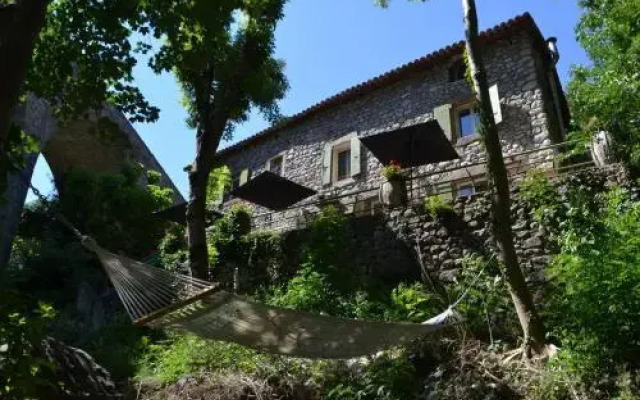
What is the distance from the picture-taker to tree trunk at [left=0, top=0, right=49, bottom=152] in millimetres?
2406

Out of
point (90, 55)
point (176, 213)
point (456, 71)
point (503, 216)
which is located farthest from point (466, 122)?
point (90, 55)

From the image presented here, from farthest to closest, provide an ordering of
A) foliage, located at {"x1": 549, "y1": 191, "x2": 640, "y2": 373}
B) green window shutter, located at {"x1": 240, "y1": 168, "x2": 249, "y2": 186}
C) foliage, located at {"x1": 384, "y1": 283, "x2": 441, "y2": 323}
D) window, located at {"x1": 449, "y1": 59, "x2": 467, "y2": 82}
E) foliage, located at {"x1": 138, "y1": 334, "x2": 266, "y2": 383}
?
1. green window shutter, located at {"x1": 240, "y1": 168, "x2": 249, "y2": 186}
2. window, located at {"x1": 449, "y1": 59, "x2": 467, "y2": 82}
3. foliage, located at {"x1": 384, "y1": 283, "x2": 441, "y2": 323}
4. foliage, located at {"x1": 138, "y1": 334, "x2": 266, "y2": 383}
5. foliage, located at {"x1": 549, "y1": 191, "x2": 640, "y2": 373}

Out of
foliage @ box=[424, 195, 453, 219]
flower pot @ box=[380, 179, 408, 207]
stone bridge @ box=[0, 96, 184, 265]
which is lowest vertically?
foliage @ box=[424, 195, 453, 219]

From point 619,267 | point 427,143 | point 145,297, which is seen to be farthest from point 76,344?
point 619,267

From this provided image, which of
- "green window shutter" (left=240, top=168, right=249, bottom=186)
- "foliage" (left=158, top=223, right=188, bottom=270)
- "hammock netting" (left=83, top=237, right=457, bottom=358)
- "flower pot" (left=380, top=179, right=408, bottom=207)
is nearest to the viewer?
"hammock netting" (left=83, top=237, right=457, bottom=358)

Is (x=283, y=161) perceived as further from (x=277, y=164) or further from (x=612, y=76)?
(x=612, y=76)

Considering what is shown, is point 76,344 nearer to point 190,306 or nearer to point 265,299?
point 265,299

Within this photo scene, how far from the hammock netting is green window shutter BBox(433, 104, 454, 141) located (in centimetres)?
652

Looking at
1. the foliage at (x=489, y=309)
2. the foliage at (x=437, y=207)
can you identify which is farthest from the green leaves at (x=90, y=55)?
the foliage at (x=437, y=207)

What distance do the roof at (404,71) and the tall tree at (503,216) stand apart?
5669 millimetres

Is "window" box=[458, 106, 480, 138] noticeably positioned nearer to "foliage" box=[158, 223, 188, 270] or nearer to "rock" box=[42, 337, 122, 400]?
"foliage" box=[158, 223, 188, 270]

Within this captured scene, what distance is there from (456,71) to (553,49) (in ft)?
5.74

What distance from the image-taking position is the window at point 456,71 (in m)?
A: 10.6

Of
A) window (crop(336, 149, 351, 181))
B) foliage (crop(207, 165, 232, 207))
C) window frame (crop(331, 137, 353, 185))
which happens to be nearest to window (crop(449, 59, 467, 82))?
window frame (crop(331, 137, 353, 185))
